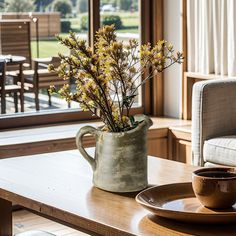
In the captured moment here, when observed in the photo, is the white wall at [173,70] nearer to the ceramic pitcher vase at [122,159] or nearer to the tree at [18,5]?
the tree at [18,5]

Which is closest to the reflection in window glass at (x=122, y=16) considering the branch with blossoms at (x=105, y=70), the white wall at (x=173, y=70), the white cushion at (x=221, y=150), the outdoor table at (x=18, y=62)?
the white wall at (x=173, y=70)

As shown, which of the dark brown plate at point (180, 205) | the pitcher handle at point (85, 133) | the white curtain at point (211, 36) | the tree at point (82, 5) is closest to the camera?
the dark brown plate at point (180, 205)

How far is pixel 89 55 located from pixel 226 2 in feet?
7.64

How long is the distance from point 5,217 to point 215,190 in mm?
944

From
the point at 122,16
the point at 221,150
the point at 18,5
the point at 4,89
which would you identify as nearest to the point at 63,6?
the point at 18,5

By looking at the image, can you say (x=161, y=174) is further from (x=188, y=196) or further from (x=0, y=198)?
(x=0, y=198)

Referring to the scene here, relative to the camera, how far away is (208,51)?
4.32 metres

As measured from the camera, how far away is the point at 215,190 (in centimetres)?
186

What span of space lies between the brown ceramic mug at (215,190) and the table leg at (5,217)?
0.85 meters

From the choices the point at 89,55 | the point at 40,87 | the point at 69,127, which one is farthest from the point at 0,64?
the point at 89,55

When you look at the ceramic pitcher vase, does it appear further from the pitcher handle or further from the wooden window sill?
the wooden window sill

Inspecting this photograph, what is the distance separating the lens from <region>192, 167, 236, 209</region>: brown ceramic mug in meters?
1.85

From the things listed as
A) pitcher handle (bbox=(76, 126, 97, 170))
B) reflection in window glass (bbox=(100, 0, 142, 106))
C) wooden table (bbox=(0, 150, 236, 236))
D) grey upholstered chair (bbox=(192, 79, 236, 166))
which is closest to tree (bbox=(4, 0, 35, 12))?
Result: reflection in window glass (bbox=(100, 0, 142, 106))

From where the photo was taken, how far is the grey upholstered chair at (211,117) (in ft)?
11.8
